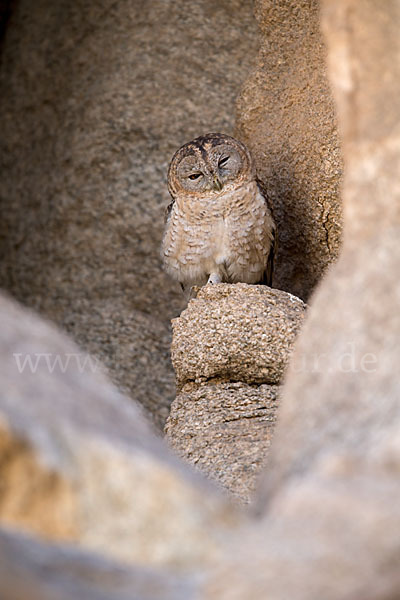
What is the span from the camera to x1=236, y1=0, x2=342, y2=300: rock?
4.92m

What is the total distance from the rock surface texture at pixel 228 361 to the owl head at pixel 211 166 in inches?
36.8

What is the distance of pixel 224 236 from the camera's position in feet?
16.6

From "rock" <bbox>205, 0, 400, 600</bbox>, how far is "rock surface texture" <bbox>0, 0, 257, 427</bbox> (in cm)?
345

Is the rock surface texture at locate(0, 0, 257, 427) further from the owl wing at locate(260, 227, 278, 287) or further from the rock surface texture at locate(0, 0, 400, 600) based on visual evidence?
the rock surface texture at locate(0, 0, 400, 600)

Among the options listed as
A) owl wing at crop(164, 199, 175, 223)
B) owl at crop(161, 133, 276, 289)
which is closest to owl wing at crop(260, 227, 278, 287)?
owl at crop(161, 133, 276, 289)

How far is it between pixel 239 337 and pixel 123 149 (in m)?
2.17

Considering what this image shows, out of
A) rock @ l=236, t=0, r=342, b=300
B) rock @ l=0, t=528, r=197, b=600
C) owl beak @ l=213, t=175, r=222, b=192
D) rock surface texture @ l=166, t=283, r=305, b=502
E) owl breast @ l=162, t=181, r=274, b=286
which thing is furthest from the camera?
owl beak @ l=213, t=175, r=222, b=192

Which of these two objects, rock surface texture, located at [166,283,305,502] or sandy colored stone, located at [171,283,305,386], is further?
sandy colored stone, located at [171,283,305,386]

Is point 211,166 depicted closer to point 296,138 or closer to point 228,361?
point 296,138

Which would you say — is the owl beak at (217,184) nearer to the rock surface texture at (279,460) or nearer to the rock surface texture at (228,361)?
the rock surface texture at (228,361)

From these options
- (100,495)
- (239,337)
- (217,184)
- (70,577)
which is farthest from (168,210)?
(70,577)

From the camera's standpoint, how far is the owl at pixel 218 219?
5047 millimetres

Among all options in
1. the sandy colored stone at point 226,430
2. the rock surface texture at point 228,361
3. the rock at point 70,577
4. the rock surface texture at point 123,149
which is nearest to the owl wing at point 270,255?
the rock surface texture at point 228,361

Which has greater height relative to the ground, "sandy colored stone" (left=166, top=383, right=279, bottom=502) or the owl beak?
the owl beak
